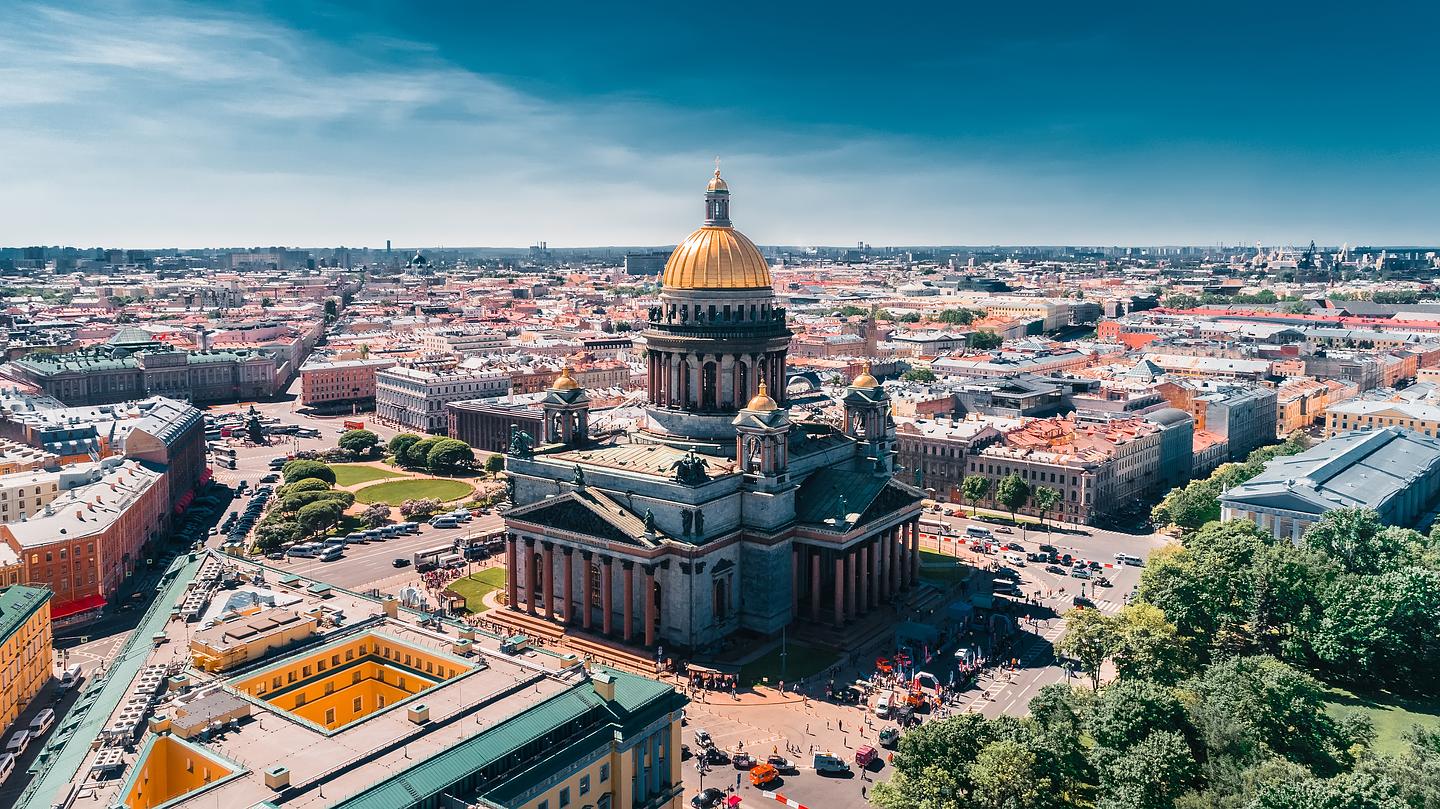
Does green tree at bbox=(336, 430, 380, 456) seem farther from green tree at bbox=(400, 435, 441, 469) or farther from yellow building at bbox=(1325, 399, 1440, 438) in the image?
yellow building at bbox=(1325, 399, 1440, 438)

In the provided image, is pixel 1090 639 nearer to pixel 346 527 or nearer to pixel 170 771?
pixel 170 771

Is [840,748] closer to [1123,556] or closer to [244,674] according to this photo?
[244,674]

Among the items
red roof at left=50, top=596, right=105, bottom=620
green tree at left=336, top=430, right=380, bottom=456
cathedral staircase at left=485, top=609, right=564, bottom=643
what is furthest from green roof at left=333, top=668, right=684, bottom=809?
green tree at left=336, top=430, right=380, bottom=456

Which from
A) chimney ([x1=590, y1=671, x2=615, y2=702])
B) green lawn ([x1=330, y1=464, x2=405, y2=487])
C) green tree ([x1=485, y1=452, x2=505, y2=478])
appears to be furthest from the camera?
green lawn ([x1=330, y1=464, x2=405, y2=487])

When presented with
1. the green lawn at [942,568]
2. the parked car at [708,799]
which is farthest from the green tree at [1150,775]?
the green lawn at [942,568]

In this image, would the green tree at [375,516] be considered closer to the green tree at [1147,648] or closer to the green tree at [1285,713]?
the green tree at [1147,648]

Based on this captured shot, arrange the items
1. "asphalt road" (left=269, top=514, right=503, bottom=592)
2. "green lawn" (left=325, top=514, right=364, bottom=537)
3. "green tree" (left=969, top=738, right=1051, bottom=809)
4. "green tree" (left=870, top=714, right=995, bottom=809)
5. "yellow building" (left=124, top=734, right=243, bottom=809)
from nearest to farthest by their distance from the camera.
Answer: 1. "yellow building" (left=124, top=734, right=243, bottom=809)
2. "green tree" (left=969, top=738, right=1051, bottom=809)
3. "green tree" (left=870, top=714, right=995, bottom=809)
4. "asphalt road" (left=269, top=514, right=503, bottom=592)
5. "green lawn" (left=325, top=514, right=364, bottom=537)
